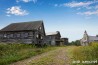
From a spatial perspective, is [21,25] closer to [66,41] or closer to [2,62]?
[2,62]

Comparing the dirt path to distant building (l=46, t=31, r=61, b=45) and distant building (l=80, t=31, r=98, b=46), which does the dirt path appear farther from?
distant building (l=80, t=31, r=98, b=46)

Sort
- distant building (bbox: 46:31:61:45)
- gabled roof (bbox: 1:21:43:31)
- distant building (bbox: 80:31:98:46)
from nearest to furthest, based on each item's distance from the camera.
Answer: gabled roof (bbox: 1:21:43:31), distant building (bbox: 46:31:61:45), distant building (bbox: 80:31:98:46)

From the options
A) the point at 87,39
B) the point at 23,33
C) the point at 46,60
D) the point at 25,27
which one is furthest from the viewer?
the point at 87,39

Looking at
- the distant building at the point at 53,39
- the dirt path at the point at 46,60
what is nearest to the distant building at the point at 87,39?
the distant building at the point at 53,39

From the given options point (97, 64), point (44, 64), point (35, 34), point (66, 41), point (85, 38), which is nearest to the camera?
point (97, 64)

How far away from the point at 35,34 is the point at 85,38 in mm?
54395

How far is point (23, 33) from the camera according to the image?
41.4 meters

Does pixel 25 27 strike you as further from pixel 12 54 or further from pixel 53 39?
pixel 53 39

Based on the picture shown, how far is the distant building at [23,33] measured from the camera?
4041cm

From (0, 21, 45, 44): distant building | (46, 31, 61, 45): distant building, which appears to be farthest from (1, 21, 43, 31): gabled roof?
(46, 31, 61, 45): distant building

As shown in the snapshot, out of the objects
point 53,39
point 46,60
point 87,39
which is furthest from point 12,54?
point 87,39

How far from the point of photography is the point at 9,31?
4278 cm

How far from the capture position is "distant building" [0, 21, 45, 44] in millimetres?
40406

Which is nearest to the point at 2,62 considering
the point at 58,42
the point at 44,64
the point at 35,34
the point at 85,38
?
the point at 44,64
